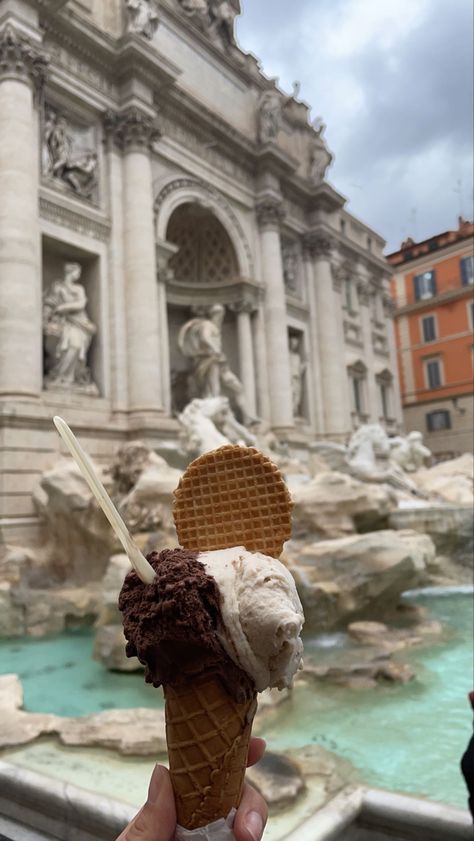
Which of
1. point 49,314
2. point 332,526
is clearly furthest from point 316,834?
point 49,314

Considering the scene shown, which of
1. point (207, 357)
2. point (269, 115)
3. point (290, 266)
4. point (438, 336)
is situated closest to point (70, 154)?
point (207, 357)

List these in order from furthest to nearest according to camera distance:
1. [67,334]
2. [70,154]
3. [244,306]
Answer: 1. [244,306]
2. [70,154]
3. [67,334]

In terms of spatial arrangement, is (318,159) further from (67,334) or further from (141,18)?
(67,334)

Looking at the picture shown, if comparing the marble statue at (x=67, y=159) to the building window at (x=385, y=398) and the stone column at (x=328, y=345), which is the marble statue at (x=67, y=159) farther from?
the building window at (x=385, y=398)

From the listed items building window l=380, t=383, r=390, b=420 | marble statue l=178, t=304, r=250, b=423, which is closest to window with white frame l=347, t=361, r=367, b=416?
building window l=380, t=383, r=390, b=420

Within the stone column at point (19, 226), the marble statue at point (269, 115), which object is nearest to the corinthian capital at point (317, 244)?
the marble statue at point (269, 115)

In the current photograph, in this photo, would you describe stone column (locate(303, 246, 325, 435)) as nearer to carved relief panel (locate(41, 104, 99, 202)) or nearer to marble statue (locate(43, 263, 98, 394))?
marble statue (locate(43, 263, 98, 394))
